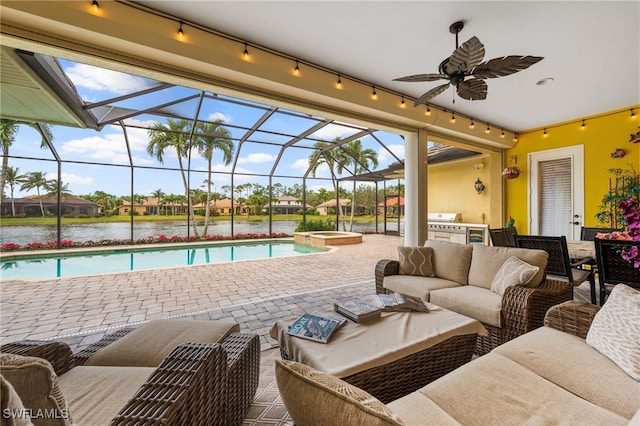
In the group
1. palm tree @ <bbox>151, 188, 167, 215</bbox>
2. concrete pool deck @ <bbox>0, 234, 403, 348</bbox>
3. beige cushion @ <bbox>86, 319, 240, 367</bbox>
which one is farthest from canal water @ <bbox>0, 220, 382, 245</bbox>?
beige cushion @ <bbox>86, 319, 240, 367</bbox>

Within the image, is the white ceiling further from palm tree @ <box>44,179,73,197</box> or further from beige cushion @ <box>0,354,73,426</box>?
palm tree @ <box>44,179,73,197</box>

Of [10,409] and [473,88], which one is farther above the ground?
[473,88]

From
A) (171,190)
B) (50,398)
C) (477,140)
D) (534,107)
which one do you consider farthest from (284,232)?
(50,398)

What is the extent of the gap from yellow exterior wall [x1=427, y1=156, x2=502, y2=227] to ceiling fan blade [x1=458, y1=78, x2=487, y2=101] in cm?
519

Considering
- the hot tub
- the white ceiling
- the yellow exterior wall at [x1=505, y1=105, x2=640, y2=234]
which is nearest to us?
the white ceiling

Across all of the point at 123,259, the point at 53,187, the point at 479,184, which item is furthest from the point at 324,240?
the point at 53,187

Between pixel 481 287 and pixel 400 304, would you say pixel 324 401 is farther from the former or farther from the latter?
pixel 481 287

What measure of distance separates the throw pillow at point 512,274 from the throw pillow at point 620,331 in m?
0.77

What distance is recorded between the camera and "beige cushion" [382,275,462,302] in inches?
111

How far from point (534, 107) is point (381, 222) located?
903cm

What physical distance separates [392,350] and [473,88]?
2801mm

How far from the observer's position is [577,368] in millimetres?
1365

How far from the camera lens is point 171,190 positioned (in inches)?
395

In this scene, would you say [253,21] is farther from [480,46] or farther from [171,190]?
[171,190]
